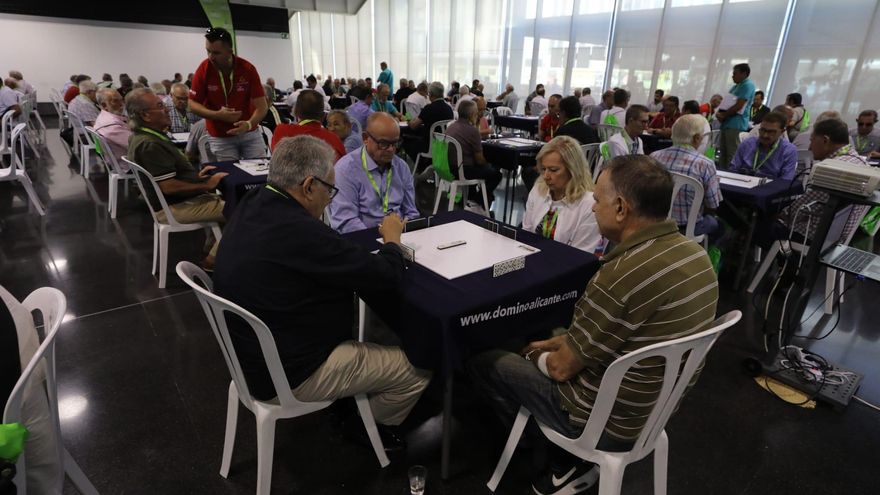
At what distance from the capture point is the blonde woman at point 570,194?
2137mm

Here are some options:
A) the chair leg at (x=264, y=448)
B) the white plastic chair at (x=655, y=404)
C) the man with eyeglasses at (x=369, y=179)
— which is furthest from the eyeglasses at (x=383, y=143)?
the white plastic chair at (x=655, y=404)

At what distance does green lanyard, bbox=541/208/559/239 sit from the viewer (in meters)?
2.24

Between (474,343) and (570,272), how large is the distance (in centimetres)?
47

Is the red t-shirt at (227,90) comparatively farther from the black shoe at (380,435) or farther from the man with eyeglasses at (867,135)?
the man with eyeglasses at (867,135)

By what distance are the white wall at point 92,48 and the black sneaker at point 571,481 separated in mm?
16885

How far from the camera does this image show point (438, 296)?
140 cm

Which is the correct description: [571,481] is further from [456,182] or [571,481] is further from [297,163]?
[456,182]

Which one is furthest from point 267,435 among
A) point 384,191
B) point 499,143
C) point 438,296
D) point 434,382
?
point 499,143

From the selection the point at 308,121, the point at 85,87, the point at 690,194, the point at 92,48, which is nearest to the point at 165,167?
the point at 308,121

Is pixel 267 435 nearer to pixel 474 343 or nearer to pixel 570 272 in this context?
pixel 474 343

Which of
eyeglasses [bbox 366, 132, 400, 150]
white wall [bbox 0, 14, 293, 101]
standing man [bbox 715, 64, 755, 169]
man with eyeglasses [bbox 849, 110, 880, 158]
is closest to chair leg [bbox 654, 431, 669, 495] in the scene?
eyeglasses [bbox 366, 132, 400, 150]

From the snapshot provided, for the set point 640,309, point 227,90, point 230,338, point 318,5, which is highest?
point 318,5

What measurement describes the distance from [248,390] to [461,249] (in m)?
0.89

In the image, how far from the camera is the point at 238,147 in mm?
3686
